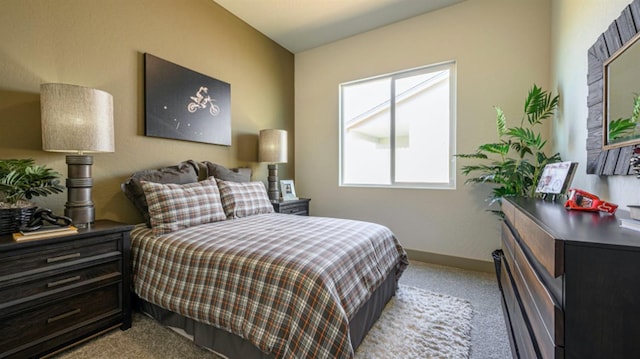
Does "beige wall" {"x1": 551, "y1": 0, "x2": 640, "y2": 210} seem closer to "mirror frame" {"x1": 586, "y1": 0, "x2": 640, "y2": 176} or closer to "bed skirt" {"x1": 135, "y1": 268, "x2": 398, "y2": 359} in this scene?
"mirror frame" {"x1": 586, "y1": 0, "x2": 640, "y2": 176}

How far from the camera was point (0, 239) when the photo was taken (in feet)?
4.33

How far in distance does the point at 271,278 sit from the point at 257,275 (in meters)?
0.08

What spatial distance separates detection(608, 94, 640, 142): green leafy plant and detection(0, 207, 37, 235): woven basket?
120 inches

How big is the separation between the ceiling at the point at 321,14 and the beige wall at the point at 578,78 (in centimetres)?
118

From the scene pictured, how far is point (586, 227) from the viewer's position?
32.8 inches

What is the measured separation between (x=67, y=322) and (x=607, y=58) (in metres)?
3.23

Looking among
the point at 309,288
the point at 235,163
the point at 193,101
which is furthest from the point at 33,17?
the point at 309,288

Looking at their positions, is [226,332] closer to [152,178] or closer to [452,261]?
[152,178]

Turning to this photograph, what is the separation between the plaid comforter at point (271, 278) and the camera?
1.14 metres

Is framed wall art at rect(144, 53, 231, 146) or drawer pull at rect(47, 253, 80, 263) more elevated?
framed wall art at rect(144, 53, 231, 146)

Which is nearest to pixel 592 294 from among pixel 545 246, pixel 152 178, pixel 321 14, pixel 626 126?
pixel 545 246

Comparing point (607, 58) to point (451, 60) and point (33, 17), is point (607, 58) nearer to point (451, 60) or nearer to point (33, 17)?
point (451, 60)

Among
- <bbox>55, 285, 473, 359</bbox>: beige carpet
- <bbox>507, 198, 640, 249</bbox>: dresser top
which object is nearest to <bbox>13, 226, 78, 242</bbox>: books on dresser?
<bbox>55, 285, 473, 359</bbox>: beige carpet

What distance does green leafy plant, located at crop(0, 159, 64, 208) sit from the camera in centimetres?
141
